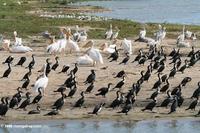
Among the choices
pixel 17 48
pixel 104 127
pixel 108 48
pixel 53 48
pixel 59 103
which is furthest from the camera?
pixel 108 48

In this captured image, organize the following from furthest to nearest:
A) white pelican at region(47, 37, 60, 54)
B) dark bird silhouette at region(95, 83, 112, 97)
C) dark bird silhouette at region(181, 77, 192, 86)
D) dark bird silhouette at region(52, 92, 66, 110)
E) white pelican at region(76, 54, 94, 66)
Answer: white pelican at region(47, 37, 60, 54), white pelican at region(76, 54, 94, 66), dark bird silhouette at region(181, 77, 192, 86), dark bird silhouette at region(95, 83, 112, 97), dark bird silhouette at region(52, 92, 66, 110)

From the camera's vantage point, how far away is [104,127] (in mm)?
17609

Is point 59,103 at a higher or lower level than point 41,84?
lower

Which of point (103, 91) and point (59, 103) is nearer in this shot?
point (59, 103)

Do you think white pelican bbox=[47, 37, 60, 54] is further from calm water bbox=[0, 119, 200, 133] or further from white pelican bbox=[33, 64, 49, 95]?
calm water bbox=[0, 119, 200, 133]

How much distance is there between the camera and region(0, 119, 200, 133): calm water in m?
17.3

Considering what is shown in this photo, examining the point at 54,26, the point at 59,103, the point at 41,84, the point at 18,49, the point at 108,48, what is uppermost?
the point at 41,84

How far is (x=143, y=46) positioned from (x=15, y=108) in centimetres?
1426

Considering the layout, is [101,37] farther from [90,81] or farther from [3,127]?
[3,127]

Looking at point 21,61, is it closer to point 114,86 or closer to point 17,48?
point 17,48

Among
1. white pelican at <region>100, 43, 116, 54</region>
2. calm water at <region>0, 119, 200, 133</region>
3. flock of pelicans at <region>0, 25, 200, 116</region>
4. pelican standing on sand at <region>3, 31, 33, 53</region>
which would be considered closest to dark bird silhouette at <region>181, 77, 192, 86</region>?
flock of pelicans at <region>0, 25, 200, 116</region>

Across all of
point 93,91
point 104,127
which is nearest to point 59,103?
point 104,127

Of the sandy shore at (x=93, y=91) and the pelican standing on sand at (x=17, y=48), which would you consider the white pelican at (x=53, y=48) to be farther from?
the pelican standing on sand at (x=17, y=48)

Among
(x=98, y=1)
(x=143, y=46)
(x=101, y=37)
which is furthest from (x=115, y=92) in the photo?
(x=98, y=1)
